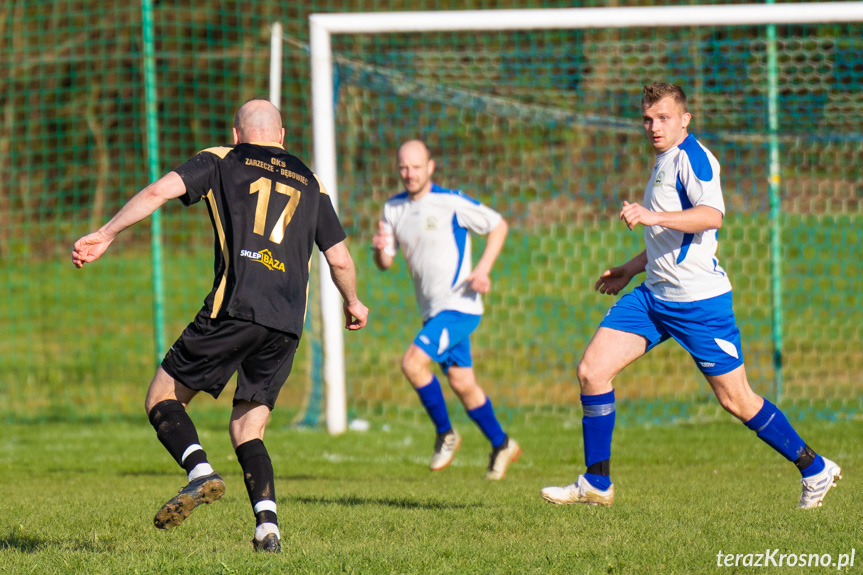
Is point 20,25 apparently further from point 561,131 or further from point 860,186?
point 860,186

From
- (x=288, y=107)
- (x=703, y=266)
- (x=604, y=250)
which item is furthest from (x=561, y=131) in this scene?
(x=703, y=266)

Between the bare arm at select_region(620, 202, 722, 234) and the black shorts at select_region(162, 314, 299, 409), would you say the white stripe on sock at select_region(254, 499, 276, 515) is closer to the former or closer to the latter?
the black shorts at select_region(162, 314, 299, 409)

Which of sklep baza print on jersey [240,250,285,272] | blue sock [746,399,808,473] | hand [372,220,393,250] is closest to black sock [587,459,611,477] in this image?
blue sock [746,399,808,473]

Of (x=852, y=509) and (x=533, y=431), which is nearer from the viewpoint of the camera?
(x=852, y=509)

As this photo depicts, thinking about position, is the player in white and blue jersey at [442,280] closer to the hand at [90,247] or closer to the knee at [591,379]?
the knee at [591,379]

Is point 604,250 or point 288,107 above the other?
point 288,107

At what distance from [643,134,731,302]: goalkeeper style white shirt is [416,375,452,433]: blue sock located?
231 cm

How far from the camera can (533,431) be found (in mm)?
9047

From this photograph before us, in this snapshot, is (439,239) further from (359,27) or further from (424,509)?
(359,27)

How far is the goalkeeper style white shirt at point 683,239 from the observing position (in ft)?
16.1

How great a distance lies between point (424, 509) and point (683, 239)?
6.61ft

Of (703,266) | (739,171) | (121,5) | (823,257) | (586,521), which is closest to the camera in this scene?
(586,521)

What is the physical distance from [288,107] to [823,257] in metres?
9.79

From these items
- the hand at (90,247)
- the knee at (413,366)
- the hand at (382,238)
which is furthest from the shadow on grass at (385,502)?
the hand at (90,247)
